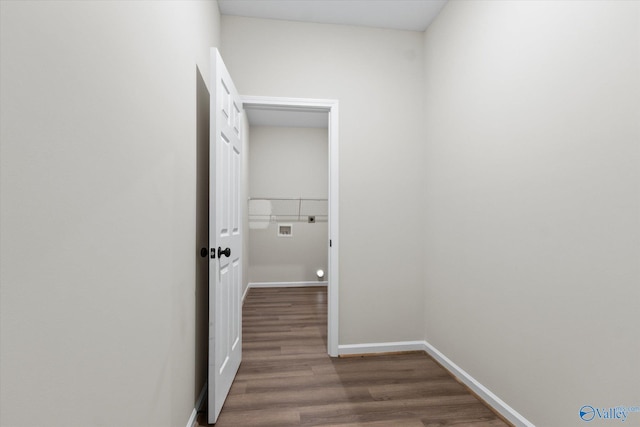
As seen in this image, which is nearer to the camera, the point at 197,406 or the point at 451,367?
the point at 197,406

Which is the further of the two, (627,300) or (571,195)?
(571,195)

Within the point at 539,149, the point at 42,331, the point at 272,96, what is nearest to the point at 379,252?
the point at 539,149

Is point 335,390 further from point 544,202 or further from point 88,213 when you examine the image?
point 88,213

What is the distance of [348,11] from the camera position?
2.59 metres

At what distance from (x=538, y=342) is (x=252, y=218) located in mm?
4397

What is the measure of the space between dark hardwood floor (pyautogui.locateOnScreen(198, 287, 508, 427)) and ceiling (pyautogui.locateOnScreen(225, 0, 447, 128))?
2912 millimetres

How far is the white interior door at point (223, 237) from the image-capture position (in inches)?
71.1

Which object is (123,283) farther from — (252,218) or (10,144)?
(252,218)

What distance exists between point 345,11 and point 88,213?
2.60m

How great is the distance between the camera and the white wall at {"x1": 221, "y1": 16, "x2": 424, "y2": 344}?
8.84 ft

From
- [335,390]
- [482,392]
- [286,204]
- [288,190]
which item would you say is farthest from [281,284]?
[482,392]

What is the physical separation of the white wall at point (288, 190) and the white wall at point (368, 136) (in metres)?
2.56

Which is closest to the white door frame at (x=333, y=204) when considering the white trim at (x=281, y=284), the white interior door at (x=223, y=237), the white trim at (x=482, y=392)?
the white interior door at (x=223, y=237)

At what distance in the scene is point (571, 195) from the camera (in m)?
1.47
